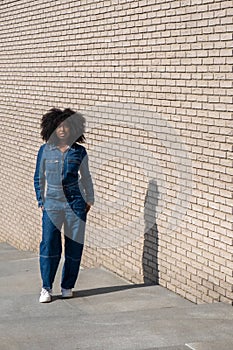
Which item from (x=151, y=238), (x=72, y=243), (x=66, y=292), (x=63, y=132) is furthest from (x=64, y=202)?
(x=151, y=238)

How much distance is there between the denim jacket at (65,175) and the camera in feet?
25.3

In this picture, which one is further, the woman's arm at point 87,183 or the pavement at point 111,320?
the woman's arm at point 87,183

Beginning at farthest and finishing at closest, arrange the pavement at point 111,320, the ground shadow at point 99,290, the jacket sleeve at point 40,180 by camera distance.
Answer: the ground shadow at point 99,290, the jacket sleeve at point 40,180, the pavement at point 111,320

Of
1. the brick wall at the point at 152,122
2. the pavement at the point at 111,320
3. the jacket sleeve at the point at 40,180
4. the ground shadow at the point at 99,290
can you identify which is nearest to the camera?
the pavement at the point at 111,320

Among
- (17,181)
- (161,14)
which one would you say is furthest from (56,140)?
(17,181)

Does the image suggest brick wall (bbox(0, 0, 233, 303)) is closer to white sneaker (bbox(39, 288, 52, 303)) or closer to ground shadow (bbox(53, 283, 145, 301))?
ground shadow (bbox(53, 283, 145, 301))

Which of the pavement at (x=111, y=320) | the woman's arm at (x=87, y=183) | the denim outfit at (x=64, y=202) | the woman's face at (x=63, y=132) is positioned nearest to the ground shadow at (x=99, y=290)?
the pavement at (x=111, y=320)

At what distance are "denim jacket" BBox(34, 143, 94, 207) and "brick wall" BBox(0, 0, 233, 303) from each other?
0.73 meters

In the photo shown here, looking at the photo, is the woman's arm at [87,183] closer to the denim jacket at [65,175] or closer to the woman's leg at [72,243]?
the denim jacket at [65,175]

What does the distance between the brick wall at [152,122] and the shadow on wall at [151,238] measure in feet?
0.04

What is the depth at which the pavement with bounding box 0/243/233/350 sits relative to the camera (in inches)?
228

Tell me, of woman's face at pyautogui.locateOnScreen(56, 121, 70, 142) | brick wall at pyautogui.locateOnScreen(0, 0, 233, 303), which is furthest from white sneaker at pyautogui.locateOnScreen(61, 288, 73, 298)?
woman's face at pyautogui.locateOnScreen(56, 121, 70, 142)

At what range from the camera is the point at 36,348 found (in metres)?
5.74

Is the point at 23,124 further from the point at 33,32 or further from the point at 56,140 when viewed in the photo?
the point at 56,140
